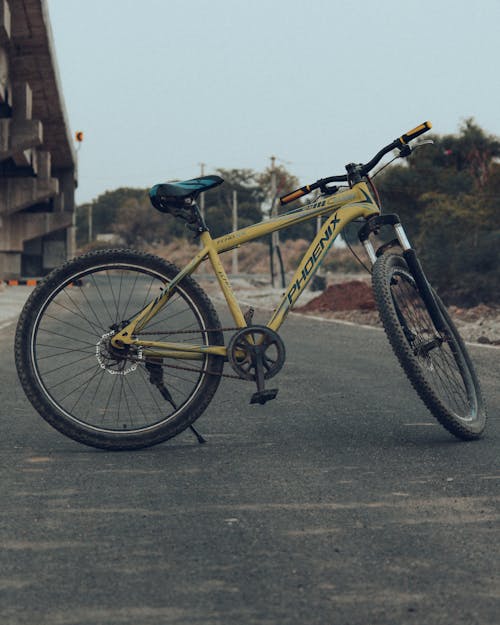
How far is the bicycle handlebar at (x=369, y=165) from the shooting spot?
18.6 ft

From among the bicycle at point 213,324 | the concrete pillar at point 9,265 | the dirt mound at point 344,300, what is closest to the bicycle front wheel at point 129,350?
the bicycle at point 213,324

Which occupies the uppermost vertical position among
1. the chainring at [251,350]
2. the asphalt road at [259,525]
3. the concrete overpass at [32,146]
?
the concrete overpass at [32,146]

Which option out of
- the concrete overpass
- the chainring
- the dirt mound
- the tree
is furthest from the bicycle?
the tree

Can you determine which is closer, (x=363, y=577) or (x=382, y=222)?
(x=363, y=577)

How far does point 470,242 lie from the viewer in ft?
88.1

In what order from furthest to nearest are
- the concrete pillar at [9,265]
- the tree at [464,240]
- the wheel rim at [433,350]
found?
the concrete pillar at [9,265] → the tree at [464,240] → the wheel rim at [433,350]

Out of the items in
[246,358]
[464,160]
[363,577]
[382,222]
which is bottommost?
[363,577]

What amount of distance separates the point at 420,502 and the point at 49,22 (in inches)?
885

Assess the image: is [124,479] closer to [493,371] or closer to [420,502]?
[420,502]

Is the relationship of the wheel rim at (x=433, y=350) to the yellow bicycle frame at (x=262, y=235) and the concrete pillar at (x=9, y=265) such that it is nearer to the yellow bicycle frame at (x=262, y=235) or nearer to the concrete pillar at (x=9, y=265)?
the yellow bicycle frame at (x=262, y=235)

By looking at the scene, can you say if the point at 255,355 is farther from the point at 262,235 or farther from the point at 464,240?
the point at 464,240

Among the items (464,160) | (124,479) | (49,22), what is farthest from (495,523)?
(464,160)

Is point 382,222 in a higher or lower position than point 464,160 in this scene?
lower

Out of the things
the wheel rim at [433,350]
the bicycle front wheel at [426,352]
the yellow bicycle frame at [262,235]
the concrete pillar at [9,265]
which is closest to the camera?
the bicycle front wheel at [426,352]
